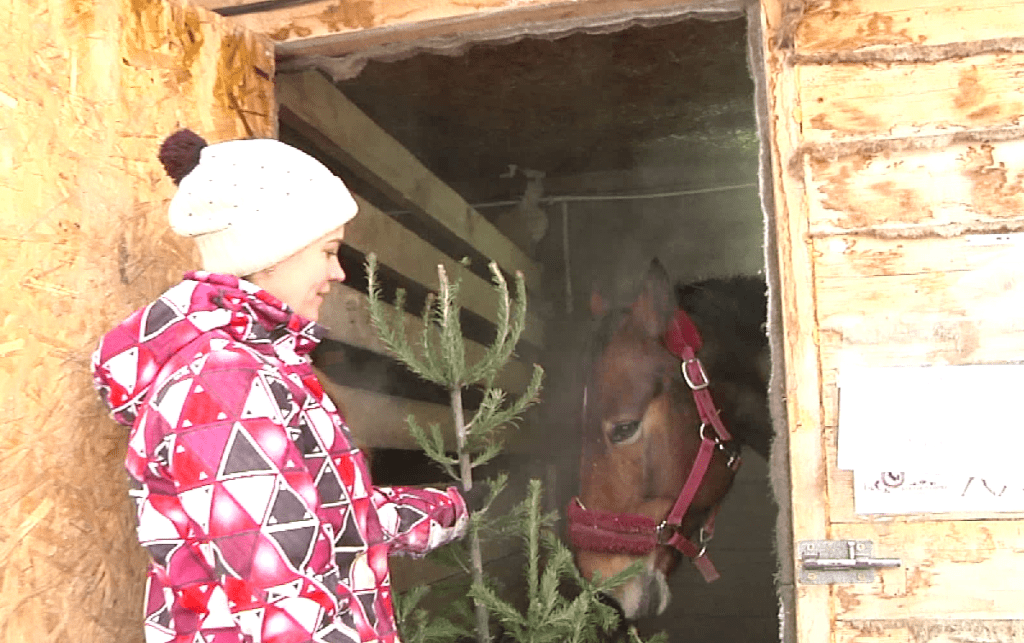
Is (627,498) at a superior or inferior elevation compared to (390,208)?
inferior

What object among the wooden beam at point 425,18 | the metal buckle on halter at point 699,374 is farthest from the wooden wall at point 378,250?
the metal buckle on halter at point 699,374

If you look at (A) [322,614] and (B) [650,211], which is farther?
(B) [650,211]

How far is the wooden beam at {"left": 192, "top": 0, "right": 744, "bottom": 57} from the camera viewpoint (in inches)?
96.7

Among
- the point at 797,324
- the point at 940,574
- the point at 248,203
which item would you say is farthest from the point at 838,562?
the point at 248,203

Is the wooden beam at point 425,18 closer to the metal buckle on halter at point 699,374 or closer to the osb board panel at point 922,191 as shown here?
the osb board panel at point 922,191

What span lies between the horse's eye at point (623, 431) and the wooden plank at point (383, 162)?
134cm

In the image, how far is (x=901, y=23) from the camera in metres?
2.26

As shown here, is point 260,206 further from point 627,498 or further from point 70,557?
point 627,498

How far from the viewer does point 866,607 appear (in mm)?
2188

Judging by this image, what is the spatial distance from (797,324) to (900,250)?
27 centimetres

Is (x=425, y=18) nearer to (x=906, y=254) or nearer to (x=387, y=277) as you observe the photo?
(x=906, y=254)

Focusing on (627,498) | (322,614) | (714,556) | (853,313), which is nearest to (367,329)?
(627,498)

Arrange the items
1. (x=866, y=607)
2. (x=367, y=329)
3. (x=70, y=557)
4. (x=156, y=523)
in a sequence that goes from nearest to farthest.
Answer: (x=156, y=523), (x=70, y=557), (x=866, y=607), (x=367, y=329)

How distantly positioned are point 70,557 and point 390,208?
3271 millimetres
